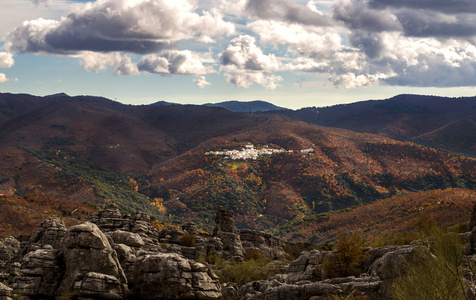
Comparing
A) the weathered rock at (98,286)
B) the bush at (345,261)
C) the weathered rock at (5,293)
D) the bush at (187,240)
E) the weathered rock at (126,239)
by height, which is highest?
the weathered rock at (98,286)

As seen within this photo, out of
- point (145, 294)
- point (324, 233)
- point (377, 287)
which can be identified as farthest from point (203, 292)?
point (324, 233)

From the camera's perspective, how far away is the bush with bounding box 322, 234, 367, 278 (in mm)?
Answer: 39750

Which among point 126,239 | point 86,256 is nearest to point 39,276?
point 86,256

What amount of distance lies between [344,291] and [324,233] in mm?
142273

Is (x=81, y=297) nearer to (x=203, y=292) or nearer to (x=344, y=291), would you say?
(x=203, y=292)

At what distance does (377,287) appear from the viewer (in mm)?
26281

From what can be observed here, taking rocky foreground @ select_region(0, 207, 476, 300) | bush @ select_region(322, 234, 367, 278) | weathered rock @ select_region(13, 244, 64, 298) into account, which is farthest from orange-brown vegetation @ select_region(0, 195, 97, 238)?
rocky foreground @ select_region(0, 207, 476, 300)

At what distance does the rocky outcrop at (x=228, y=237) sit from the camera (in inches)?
2830

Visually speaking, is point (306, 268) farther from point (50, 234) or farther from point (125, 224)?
point (50, 234)

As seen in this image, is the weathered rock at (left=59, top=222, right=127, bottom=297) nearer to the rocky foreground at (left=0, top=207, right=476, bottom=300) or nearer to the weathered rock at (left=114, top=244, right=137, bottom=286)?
the rocky foreground at (left=0, top=207, right=476, bottom=300)

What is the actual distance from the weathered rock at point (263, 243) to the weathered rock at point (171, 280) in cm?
5086

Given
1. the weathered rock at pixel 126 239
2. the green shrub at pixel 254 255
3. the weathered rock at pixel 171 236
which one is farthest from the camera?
the green shrub at pixel 254 255

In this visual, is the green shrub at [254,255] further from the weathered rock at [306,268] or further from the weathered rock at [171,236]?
the weathered rock at [306,268]

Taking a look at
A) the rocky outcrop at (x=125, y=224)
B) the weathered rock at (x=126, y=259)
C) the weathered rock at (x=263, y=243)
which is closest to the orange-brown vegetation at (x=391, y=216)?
the weathered rock at (x=263, y=243)
